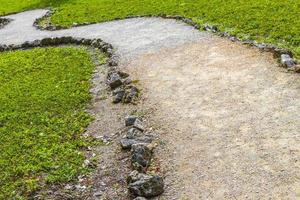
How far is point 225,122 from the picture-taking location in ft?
52.4

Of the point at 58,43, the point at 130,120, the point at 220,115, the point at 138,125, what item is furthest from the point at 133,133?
the point at 58,43

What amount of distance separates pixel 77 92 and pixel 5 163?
22.7 feet

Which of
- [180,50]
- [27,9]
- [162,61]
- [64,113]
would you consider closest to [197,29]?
[180,50]

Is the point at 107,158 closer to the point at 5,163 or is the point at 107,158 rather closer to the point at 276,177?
the point at 5,163

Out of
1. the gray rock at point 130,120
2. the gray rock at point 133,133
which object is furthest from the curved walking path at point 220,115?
the gray rock at point 133,133

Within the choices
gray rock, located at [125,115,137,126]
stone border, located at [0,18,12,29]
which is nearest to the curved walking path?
gray rock, located at [125,115,137,126]

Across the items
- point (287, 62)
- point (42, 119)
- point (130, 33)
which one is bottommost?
point (130, 33)

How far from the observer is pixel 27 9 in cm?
5497

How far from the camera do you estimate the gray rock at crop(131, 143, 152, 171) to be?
14.0 meters

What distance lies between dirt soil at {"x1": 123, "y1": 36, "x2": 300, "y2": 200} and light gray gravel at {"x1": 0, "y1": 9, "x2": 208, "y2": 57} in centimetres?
377

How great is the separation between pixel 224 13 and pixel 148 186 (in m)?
21.3

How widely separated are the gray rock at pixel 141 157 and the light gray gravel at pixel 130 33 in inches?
513

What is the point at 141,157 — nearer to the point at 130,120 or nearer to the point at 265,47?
the point at 130,120

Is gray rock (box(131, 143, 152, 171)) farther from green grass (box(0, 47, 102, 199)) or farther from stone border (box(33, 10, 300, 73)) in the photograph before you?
stone border (box(33, 10, 300, 73))
